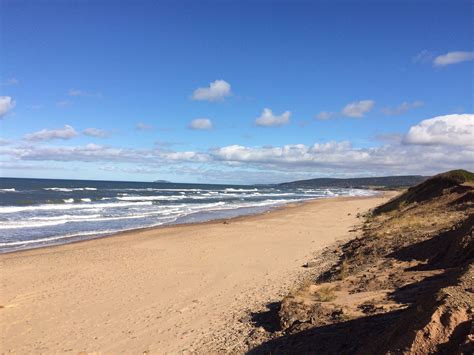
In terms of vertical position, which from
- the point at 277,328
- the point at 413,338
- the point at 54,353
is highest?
the point at 413,338

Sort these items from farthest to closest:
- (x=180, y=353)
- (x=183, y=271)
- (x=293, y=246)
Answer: (x=293, y=246) → (x=183, y=271) → (x=180, y=353)

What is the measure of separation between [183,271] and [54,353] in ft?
19.3

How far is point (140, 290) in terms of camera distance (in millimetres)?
10891

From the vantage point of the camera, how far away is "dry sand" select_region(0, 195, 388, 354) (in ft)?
25.1

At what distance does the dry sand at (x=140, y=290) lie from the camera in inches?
301

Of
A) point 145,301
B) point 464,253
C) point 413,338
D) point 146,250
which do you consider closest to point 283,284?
point 145,301

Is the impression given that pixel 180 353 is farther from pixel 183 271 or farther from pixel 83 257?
pixel 83 257

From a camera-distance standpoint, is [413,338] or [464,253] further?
[464,253]

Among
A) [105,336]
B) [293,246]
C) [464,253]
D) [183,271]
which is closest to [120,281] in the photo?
[183,271]

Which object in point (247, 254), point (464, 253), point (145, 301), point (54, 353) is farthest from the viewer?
point (247, 254)

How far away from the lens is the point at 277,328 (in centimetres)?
684

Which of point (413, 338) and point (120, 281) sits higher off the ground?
point (413, 338)

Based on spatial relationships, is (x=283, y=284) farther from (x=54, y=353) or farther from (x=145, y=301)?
(x=54, y=353)

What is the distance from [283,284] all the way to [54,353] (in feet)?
16.9
